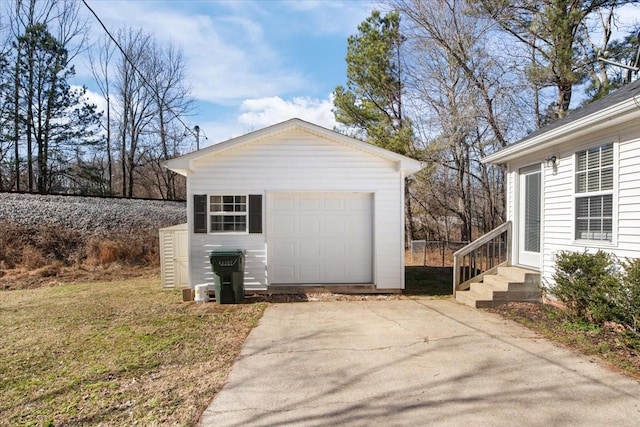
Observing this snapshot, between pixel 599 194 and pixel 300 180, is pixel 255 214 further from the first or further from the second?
pixel 599 194

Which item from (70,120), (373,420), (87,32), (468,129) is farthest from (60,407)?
(87,32)

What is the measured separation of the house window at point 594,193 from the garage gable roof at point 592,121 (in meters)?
0.39

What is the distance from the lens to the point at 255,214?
8.20 metres

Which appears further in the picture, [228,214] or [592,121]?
[228,214]

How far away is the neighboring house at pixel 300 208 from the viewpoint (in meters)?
8.18

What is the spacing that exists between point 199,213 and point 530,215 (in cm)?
682

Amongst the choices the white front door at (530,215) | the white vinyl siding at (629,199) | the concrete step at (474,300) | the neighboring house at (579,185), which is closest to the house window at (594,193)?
the neighboring house at (579,185)

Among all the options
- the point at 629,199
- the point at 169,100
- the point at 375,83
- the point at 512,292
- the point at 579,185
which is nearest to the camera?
the point at 629,199

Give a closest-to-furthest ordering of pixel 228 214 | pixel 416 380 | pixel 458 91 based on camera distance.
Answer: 1. pixel 416 380
2. pixel 228 214
3. pixel 458 91

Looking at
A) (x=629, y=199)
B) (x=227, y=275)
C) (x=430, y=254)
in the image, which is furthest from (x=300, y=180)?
(x=430, y=254)

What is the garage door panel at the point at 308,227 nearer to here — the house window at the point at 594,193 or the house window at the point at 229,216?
the house window at the point at 229,216

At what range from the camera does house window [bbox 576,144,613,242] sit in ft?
18.5

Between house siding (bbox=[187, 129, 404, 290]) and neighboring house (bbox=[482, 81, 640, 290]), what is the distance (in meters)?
2.48

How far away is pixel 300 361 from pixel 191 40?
8765 mm
